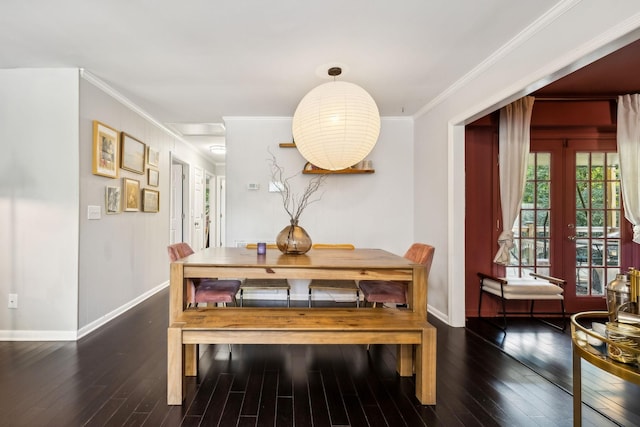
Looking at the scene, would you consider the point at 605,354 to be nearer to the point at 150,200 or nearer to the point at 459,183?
the point at 459,183

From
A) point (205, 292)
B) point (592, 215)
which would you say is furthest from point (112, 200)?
point (592, 215)

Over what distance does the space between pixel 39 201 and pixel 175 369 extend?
2129mm

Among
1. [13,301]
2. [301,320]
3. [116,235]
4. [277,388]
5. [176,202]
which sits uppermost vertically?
[176,202]

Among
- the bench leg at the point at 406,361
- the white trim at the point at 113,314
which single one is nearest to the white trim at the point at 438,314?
the bench leg at the point at 406,361

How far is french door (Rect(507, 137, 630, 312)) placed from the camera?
11.2 ft

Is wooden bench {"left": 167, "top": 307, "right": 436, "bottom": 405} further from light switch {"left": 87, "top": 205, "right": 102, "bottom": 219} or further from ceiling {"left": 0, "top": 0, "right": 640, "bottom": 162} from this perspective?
ceiling {"left": 0, "top": 0, "right": 640, "bottom": 162}

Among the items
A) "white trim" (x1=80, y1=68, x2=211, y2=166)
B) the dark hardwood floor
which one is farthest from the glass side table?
"white trim" (x1=80, y1=68, x2=211, y2=166)

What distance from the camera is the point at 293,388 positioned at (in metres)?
2.03

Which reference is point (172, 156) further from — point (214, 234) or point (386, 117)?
point (386, 117)

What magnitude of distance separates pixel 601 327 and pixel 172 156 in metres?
5.23

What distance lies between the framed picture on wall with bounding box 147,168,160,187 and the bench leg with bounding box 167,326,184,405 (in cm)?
286

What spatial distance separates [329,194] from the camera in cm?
411

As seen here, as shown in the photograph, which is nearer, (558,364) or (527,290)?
(558,364)

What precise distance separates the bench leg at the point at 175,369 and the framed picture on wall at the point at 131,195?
228 cm
